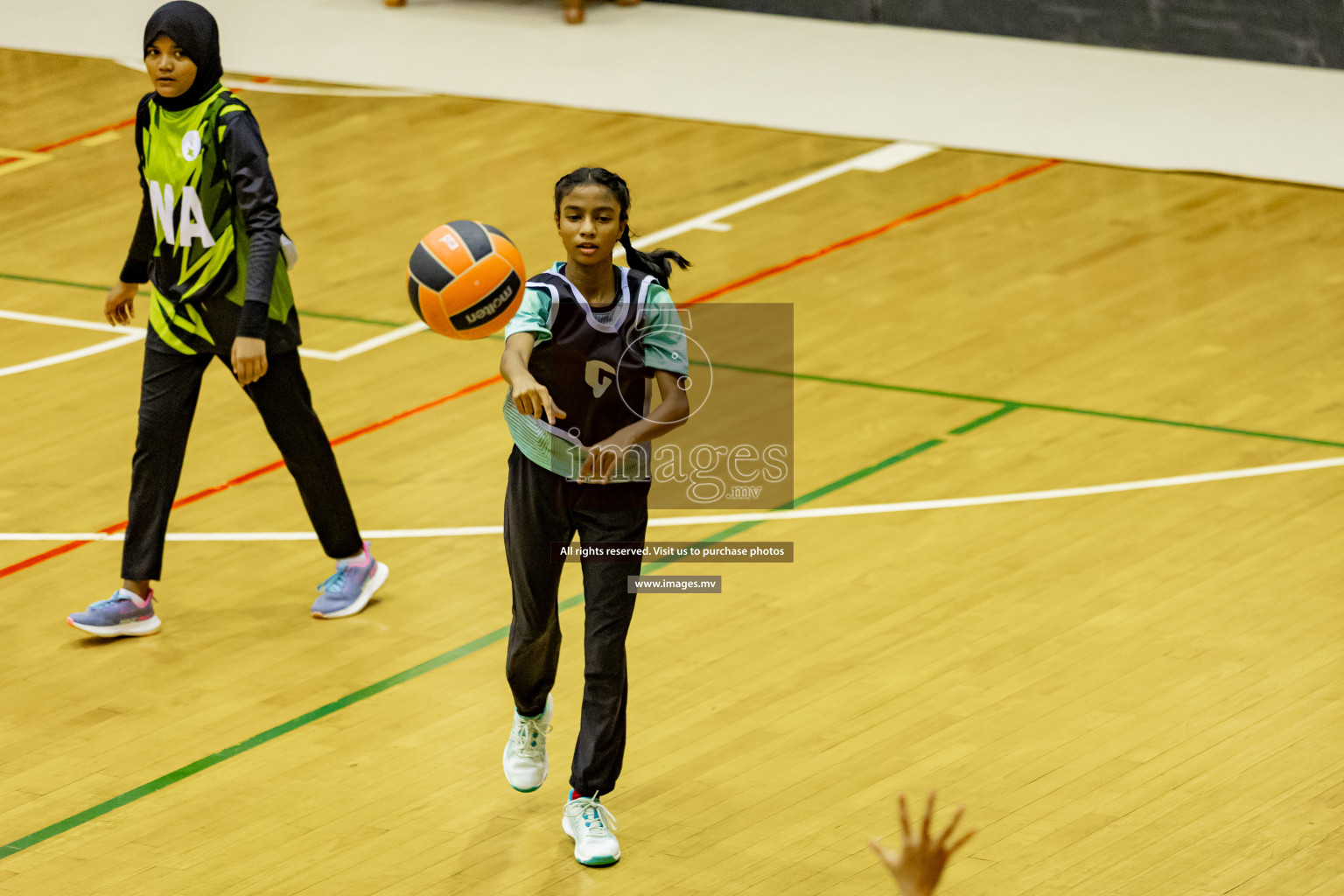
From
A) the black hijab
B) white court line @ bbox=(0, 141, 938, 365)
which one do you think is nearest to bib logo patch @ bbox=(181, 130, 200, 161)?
the black hijab

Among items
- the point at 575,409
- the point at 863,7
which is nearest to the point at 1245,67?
the point at 863,7

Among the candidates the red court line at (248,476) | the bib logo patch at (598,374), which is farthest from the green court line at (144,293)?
the bib logo patch at (598,374)

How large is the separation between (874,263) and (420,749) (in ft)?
17.5

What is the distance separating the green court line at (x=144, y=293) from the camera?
1070 centimetres

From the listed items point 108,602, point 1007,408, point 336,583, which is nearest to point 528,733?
point 336,583

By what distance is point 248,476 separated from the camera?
8852 mm

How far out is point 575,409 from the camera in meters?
5.65

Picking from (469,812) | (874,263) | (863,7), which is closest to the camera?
(469,812)

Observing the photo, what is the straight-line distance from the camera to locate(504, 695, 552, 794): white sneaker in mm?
6113

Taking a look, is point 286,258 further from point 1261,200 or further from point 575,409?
point 1261,200

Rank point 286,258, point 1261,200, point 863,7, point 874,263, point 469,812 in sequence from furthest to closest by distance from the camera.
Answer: point 863,7, point 1261,200, point 874,263, point 286,258, point 469,812

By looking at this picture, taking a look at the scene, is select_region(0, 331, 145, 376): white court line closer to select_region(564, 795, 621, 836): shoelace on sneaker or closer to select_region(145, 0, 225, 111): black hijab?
select_region(145, 0, 225, 111): black hijab

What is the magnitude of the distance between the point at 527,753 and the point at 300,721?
1012mm

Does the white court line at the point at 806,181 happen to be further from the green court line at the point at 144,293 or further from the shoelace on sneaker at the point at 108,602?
the shoelace on sneaker at the point at 108,602
